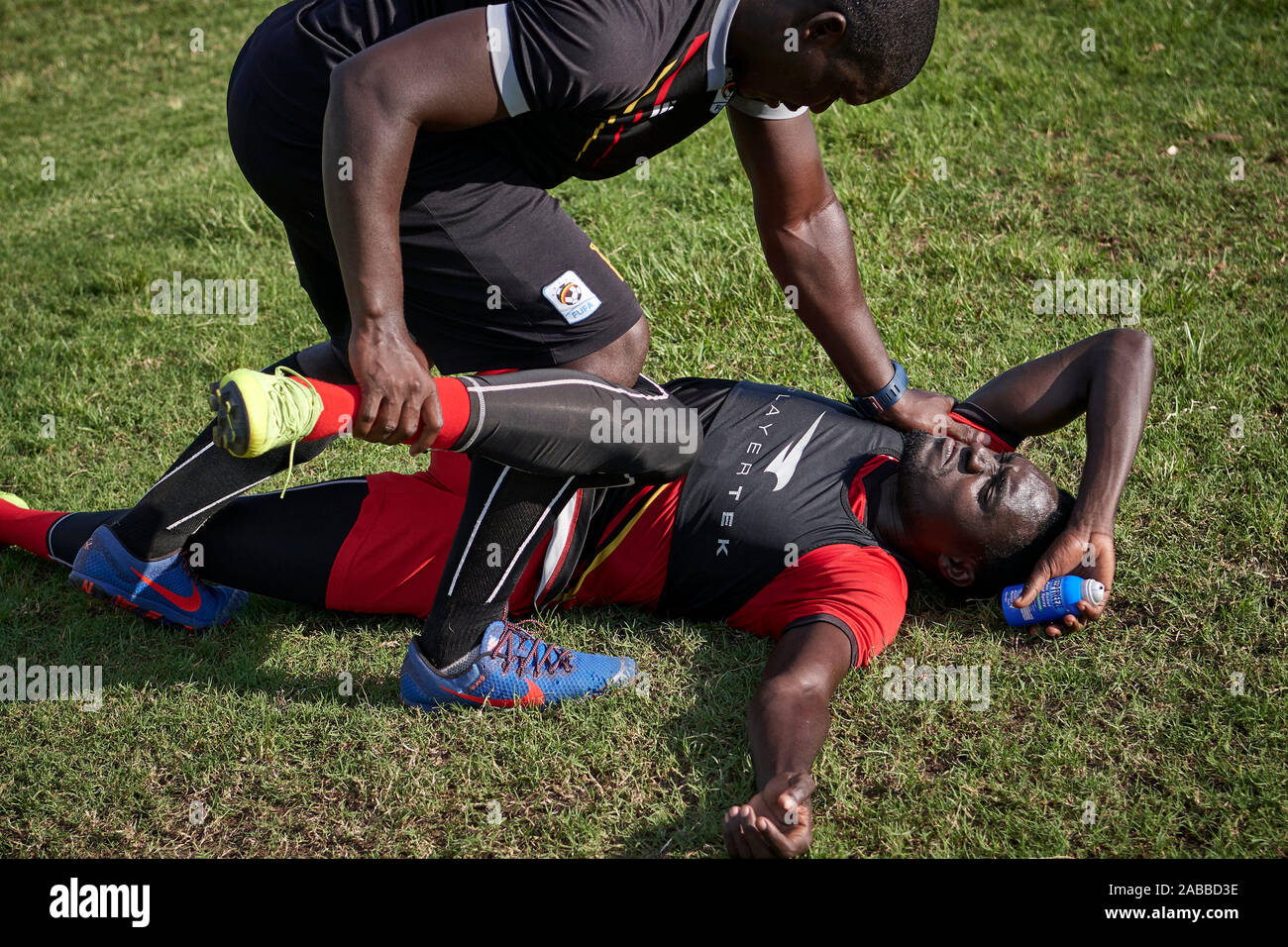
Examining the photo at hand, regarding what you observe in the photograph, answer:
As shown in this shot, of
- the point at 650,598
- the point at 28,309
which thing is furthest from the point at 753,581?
the point at 28,309

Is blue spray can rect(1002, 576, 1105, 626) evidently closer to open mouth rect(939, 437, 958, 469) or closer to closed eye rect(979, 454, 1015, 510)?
closed eye rect(979, 454, 1015, 510)

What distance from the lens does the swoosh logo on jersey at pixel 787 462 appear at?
3.01 metres

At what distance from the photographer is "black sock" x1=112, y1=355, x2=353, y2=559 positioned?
290 cm

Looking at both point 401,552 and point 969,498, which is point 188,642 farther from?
point 969,498

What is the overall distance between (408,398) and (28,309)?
12.5ft

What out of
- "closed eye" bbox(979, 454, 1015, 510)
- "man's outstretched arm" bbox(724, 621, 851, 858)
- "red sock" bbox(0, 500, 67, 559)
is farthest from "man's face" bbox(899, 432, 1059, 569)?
"red sock" bbox(0, 500, 67, 559)

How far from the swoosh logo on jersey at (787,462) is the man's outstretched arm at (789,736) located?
462mm

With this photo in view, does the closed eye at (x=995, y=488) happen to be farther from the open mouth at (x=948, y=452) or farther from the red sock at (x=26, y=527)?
the red sock at (x=26, y=527)

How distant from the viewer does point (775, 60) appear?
2.36m

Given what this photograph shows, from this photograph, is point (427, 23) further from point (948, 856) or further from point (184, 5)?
point (184, 5)

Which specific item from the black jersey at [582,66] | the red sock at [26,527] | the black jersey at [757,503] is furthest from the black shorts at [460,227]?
the red sock at [26,527]

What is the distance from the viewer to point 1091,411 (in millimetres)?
3064

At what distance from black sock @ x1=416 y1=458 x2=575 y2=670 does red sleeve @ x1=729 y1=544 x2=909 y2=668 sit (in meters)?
0.67

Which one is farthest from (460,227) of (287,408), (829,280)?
(829,280)
